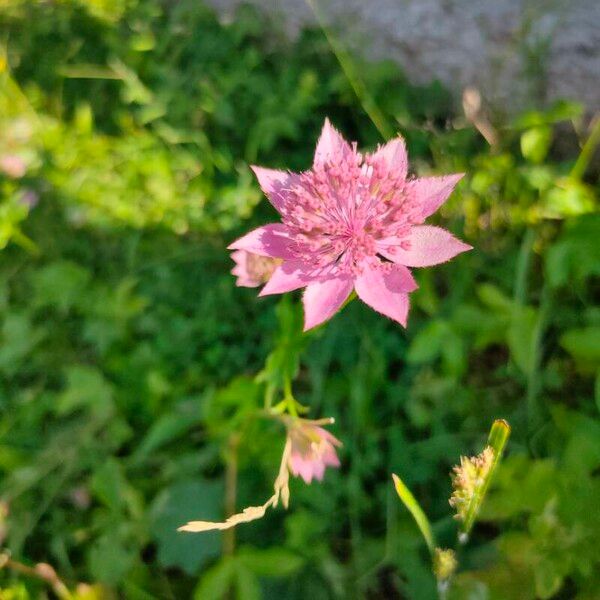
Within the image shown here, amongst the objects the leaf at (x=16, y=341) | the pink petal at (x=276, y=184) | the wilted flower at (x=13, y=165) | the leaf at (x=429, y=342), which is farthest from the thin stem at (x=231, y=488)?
the wilted flower at (x=13, y=165)

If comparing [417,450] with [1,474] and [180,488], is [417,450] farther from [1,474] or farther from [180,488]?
[1,474]

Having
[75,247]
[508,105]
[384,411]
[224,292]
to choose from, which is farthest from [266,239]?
[75,247]

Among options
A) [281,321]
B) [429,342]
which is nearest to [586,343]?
[429,342]

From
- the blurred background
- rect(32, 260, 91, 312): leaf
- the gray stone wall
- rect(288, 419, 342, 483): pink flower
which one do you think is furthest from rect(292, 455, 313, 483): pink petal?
the gray stone wall

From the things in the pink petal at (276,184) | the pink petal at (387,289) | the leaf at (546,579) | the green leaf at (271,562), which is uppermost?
the pink petal at (276,184)

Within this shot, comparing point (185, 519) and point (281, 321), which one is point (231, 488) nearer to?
point (185, 519)

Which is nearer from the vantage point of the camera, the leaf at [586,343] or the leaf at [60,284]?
the leaf at [586,343]

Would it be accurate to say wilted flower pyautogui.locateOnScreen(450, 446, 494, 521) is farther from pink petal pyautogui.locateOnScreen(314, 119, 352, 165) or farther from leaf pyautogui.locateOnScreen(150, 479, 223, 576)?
leaf pyautogui.locateOnScreen(150, 479, 223, 576)

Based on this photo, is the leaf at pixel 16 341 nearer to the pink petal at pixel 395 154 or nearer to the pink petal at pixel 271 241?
the pink petal at pixel 271 241
